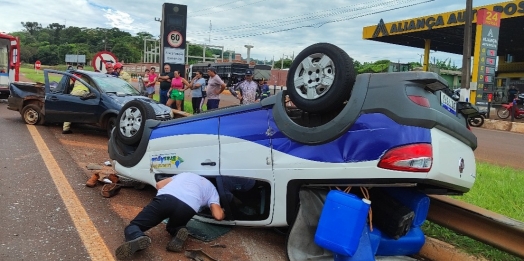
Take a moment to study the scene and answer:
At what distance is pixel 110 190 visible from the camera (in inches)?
196

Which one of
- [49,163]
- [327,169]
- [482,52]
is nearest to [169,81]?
[49,163]

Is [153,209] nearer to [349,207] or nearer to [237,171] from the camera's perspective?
[237,171]

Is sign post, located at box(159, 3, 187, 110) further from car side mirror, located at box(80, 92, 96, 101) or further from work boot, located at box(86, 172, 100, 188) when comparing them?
work boot, located at box(86, 172, 100, 188)

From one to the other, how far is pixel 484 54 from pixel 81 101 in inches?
704

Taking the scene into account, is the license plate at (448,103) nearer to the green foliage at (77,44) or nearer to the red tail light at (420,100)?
the red tail light at (420,100)

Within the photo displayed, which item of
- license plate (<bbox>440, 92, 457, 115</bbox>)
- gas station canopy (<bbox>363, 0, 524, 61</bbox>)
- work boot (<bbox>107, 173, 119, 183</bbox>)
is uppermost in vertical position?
gas station canopy (<bbox>363, 0, 524, 61</bbox>)

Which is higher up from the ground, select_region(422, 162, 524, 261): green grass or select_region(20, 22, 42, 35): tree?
select_region(20, 22, 42, 35): tree

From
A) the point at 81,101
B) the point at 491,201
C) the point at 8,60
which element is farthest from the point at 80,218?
the point at 8,60

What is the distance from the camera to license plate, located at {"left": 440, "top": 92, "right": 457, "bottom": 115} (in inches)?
133

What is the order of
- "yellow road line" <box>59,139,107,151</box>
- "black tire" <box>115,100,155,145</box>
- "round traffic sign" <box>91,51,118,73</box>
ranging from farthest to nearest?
"round traffic sign" <box>91,51,118,73</box>
"yellow road line" <box>59,139,107,151</box>
"black tire" <box>115,100,155,145</box>

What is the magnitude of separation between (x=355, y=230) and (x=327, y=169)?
516 mm

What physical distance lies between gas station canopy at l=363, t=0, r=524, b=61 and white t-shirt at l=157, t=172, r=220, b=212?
21.6 meters

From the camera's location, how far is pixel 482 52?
64.7 feet

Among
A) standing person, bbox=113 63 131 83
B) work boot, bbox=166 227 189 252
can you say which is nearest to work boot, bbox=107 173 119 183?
work boot, bbox=166 227 189 252
